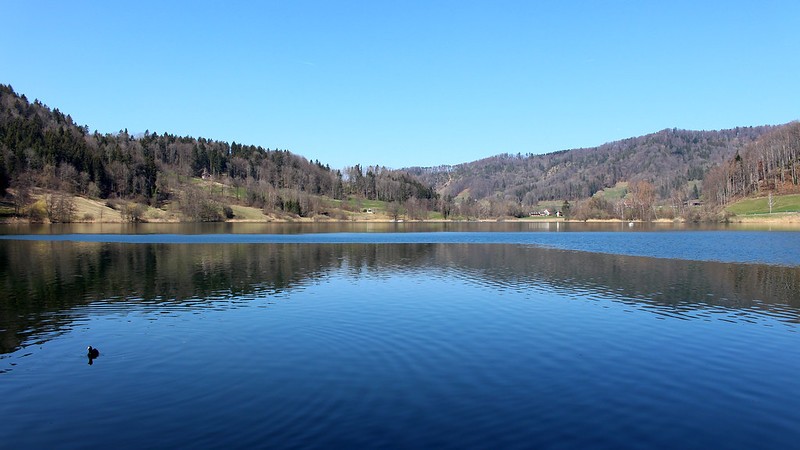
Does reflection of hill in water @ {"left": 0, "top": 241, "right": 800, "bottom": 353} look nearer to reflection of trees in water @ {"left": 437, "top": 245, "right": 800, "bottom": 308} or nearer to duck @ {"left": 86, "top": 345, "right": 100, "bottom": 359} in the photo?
reflection of trees in water @ {"left": 437, "top": 245, "right": 800, "bottom": 308}

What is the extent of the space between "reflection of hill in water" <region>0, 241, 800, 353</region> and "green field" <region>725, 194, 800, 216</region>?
14639 centimetres

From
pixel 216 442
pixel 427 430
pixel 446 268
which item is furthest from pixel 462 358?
pixel 446 268

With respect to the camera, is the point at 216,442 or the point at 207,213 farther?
the point at 207,213

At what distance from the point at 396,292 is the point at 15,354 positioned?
73.5 feet

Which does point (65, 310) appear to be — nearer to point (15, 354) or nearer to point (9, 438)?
point (15, 354)

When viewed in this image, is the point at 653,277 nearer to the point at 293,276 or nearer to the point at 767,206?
the point at 293,276

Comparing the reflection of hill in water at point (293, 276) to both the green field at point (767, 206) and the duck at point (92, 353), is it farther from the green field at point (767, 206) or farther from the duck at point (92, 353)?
the green field at point (767, 206)

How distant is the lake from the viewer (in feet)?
45.9

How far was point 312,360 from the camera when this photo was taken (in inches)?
808

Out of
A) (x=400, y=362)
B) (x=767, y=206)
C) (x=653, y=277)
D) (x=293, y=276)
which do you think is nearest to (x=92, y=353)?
(x=400, y=362)

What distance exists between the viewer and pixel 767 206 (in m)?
186

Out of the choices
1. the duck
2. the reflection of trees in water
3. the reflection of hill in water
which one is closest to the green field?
the reflection of hill in water

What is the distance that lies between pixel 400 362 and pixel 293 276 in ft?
91.8

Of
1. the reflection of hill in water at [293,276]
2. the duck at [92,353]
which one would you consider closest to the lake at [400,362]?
the duck at [92,353]
